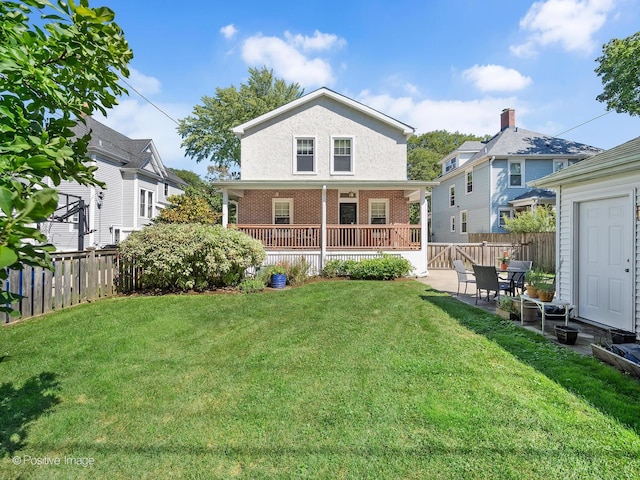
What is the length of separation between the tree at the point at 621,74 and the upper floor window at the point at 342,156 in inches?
634

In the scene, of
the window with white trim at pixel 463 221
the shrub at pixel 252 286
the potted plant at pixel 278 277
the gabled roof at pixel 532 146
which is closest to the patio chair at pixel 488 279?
the potted plant at pixel 278 277

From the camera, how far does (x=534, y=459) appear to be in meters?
2.54

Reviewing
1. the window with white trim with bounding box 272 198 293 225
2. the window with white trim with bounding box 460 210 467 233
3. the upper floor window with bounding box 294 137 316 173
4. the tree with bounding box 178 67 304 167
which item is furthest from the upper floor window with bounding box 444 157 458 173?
the window with white trim with bounding box 272 198 293 225

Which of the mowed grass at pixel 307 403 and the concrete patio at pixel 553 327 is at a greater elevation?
the concrete patio at pixel 553 327

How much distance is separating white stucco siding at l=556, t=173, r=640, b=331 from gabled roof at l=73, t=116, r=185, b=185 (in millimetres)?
18597

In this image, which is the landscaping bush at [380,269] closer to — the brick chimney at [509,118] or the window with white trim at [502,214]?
the window with white trim at [502,214]

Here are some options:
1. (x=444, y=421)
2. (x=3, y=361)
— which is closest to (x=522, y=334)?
(x=444, y=421)

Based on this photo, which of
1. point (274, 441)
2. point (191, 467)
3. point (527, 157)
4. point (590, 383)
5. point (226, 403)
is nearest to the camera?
point (191, 467)

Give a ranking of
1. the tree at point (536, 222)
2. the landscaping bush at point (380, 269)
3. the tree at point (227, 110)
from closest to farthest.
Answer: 1. the landscaping bush at point (380, 269)
2. the tree at point (536, 222)
3. the tree at point (227, 110)

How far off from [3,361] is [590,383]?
7337 mm

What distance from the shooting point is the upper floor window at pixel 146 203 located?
19380 mm

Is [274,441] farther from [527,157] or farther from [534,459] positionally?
[527,157]

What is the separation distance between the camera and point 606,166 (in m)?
5.43

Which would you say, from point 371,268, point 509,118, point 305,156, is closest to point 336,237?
point 371,268
